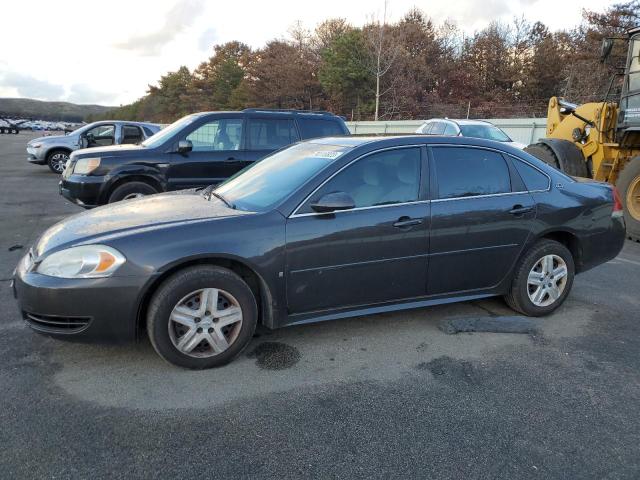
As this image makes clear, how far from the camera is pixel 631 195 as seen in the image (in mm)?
7621

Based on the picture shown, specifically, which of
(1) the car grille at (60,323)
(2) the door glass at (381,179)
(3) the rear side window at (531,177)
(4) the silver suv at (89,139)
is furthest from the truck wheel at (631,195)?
(4) the silver suv at (89,139)

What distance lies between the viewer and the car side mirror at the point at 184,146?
714 cm

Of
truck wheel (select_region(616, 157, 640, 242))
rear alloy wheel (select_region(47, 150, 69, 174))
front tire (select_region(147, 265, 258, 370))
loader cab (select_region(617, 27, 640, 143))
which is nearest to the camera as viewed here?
front tire (select_region(147, 265, 258, 370))

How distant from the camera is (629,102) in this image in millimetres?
7566

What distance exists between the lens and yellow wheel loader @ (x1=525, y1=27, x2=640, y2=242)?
7551mm

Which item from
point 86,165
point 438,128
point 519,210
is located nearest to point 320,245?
point 519,210

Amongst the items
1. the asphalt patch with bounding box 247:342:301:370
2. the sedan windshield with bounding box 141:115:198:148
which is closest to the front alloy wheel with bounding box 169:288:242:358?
the asphalt patch with bounding box 247:342:301:370

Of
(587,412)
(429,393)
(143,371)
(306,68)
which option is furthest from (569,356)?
(306,68)

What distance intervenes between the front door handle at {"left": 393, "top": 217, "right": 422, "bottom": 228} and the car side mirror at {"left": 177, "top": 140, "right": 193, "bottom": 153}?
450cm

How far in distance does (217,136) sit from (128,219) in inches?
166

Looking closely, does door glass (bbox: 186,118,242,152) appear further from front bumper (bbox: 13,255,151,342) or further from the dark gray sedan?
front bumper (bbox: 13,255,151,342)

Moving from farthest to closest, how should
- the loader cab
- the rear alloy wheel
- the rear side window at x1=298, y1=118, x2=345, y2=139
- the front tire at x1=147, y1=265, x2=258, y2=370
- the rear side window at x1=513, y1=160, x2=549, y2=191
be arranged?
the rear alloy wheel < the rear side window at x1=298, y1=118, x2=345, y2=139 < the loader cab < the rear side window at x1=513, y1=160, x2=549, y2=191 < the front tire at x1=147, y1=265, x2=258, y2=370

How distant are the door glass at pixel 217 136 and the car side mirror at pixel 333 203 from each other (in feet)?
14.6

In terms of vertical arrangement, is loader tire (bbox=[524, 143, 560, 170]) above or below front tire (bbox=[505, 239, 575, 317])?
above
